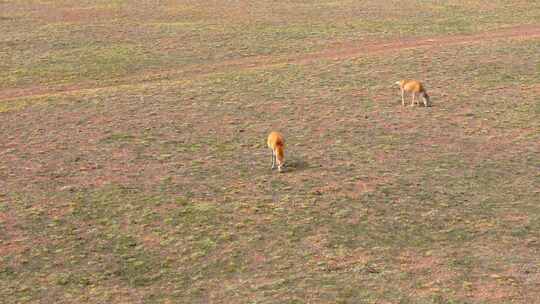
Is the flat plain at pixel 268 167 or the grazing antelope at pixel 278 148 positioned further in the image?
the grazing antelope at pixel 278 148

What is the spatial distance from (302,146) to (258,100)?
23.7 ft

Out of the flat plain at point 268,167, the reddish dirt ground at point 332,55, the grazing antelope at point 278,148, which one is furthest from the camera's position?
the reddish dirt ground at point 332,55

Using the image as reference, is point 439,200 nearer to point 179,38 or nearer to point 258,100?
point 258,100

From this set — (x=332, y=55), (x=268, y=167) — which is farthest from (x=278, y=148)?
(x=332, y=55)

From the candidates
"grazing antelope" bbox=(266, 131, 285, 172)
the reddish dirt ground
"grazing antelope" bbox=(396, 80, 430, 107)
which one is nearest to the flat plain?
the reddish dirt ground

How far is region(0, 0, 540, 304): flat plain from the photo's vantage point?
803 inches

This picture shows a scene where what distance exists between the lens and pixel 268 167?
27531mm

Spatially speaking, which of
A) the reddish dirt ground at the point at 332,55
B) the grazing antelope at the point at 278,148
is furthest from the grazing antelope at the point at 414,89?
the reddish dirt ground at the point at 332,55

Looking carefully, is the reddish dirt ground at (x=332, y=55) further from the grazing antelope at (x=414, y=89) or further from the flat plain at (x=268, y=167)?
the grazing antelope at (x=414, y=89)

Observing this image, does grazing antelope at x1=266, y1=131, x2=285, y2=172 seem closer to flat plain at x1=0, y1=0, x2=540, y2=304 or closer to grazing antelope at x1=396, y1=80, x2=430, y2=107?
flat plain at x1=0, y1=0, x2=540, y2=304

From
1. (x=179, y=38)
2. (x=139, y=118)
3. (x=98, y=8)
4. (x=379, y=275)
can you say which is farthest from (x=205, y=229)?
(x=98, y=8)

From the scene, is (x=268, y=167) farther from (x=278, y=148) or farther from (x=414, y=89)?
(x=414, y=89)

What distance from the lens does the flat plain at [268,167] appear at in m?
20.4

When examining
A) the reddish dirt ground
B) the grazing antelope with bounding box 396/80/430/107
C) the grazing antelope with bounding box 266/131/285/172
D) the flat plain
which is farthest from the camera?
the reddish dirt ground
